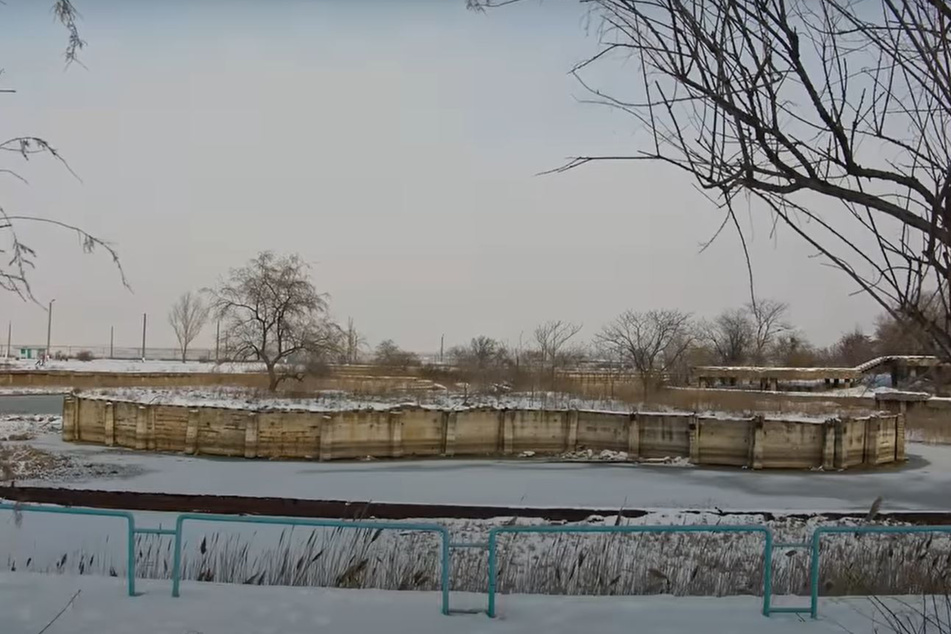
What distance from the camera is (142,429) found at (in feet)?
113

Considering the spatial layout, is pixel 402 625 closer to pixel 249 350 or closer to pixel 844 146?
pixel 844 146

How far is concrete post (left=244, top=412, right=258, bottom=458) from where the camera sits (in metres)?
33.0

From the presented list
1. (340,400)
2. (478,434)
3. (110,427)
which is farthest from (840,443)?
(110,427)

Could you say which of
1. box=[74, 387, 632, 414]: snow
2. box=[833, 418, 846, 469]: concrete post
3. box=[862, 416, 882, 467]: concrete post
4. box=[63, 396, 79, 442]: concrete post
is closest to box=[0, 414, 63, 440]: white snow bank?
box=[63, 396, 79, 442]: concrete post

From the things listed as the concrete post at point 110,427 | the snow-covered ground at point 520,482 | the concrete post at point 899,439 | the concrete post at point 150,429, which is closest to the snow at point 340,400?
the concrete post at point 110,427

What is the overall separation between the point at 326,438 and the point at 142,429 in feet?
26.0

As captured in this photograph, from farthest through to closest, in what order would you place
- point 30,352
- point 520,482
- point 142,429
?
point 30,352
point 142,429
point 520,482

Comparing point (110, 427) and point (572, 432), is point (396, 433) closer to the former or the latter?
point (572, 432)

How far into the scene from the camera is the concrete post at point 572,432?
36250 millimetres

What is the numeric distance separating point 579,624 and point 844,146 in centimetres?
450

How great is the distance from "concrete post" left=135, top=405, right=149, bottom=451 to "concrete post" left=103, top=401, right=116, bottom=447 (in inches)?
57.2

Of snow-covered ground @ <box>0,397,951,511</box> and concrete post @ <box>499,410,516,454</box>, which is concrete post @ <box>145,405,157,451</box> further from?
concrete post @ <box>499,410,516,454</box>

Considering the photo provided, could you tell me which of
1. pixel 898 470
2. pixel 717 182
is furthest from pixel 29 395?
pixel 717 182

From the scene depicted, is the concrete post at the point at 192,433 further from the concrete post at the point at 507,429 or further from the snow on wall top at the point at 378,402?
the concrete post at the point at 507,429
